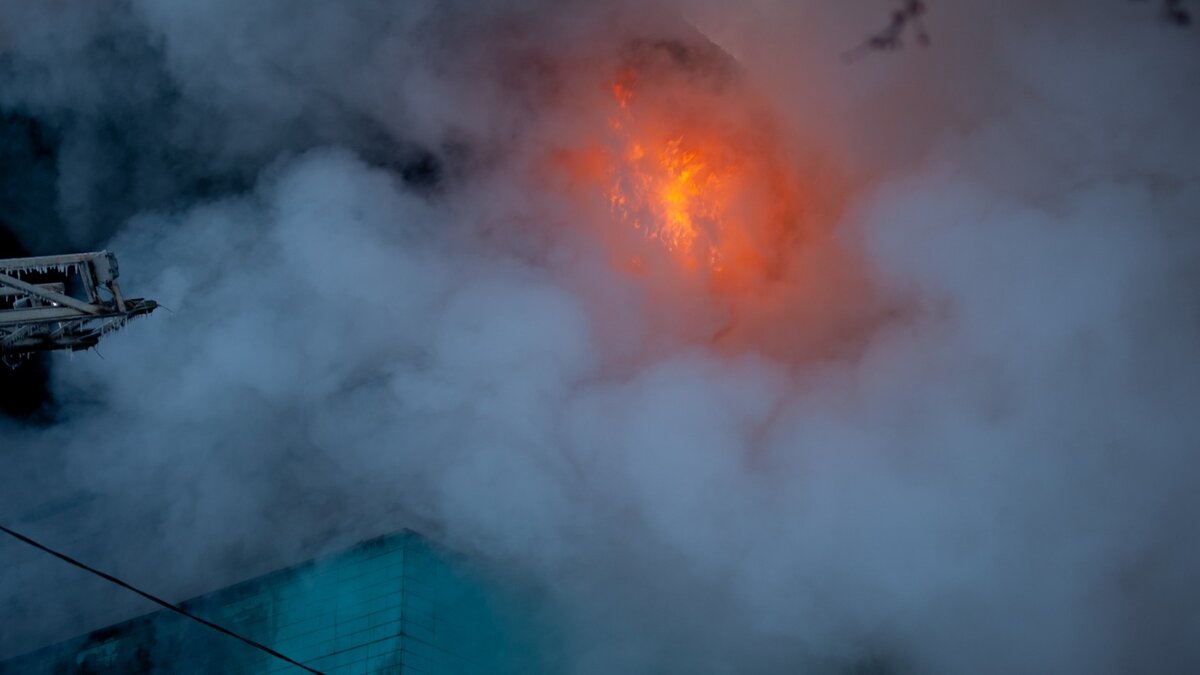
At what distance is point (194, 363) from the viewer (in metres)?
11.8

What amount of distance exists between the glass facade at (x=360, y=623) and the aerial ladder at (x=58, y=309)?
132 inches

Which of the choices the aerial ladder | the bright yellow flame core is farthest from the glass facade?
the bright yellow flame core

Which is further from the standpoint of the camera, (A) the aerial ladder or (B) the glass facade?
(B) the glass facade

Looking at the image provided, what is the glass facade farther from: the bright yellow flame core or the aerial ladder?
the bright yellow flame core

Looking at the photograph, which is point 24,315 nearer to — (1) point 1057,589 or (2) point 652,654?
(2) point 652,654

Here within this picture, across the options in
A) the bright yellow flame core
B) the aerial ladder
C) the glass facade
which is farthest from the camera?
the bright yellow flame core

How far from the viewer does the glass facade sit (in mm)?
9883

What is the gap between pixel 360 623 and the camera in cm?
1001

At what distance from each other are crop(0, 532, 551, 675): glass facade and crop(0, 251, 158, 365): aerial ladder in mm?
3361

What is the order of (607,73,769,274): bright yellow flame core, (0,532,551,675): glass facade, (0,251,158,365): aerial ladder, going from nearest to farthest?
(0,251,158,365): aerial ladder < (0,532,551,675): glass facade < (607,73,769,274): bright yellow flame core

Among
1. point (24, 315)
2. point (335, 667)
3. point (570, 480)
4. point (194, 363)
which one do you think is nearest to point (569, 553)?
point (570, 480)

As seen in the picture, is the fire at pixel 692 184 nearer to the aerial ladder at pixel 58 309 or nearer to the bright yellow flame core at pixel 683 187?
the bright yellow flame core at pixel 683 187

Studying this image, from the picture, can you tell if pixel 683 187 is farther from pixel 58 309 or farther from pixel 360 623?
pixel 58 309

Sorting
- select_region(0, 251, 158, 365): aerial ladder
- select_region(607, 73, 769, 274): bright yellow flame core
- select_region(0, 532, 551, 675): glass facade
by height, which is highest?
select_region(607, 73, 769, 274): bright yellow flame core
